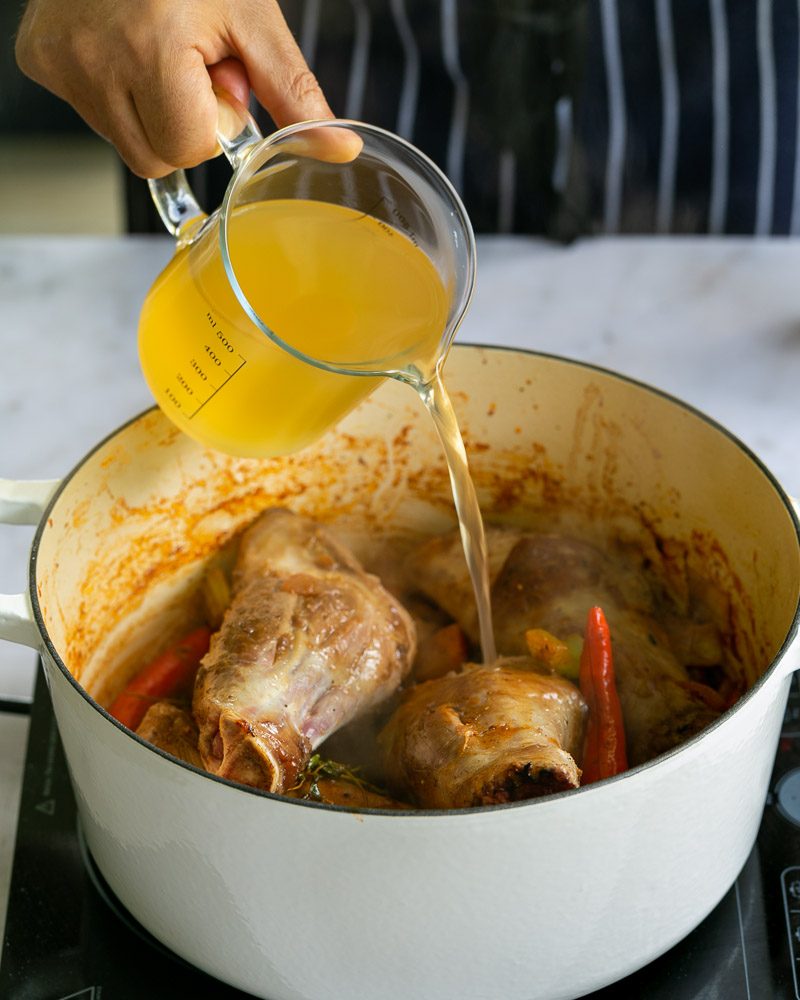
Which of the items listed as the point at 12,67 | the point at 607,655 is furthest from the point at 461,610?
the point at 12,67

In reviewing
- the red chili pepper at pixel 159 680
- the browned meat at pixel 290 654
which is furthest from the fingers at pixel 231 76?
the red chili pepper at pixel 159 680

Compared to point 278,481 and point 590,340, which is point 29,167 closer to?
point 590,340

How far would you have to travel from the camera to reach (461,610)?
1300 millimetres

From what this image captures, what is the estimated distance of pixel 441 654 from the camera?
1.26m

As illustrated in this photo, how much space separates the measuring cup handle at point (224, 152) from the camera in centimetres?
102

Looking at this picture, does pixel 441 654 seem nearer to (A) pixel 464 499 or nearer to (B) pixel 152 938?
(A) pixel 464 499

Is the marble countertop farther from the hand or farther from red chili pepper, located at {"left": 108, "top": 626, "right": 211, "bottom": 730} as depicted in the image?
the hand

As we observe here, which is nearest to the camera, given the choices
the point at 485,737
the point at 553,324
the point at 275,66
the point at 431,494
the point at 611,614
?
the point at 485,737

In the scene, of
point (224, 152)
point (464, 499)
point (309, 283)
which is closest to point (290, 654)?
point (464, 499)

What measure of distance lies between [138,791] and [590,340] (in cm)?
123

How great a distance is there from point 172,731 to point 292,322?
392 mm

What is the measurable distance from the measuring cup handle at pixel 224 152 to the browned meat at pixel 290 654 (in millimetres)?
358

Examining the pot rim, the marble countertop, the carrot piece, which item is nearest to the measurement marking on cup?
the pot rim

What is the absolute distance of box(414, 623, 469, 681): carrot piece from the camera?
124 cm
